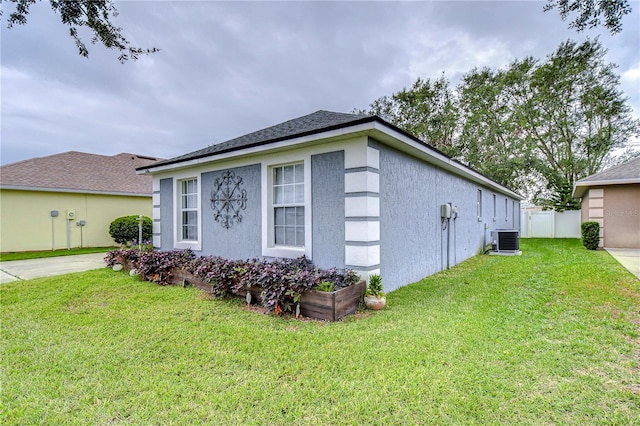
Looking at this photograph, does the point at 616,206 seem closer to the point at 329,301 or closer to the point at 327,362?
the point at 329,301

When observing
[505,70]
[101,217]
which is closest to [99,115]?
[101,217]

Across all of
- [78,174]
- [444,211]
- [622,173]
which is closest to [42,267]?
[78,174]

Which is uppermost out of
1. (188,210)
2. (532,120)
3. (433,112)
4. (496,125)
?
(433,112)

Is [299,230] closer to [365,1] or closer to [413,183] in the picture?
[413,183]

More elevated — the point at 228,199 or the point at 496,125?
the point at 496,125

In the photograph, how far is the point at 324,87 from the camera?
12.4m

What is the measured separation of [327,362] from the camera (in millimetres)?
2758

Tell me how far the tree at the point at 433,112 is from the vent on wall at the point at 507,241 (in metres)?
10.5

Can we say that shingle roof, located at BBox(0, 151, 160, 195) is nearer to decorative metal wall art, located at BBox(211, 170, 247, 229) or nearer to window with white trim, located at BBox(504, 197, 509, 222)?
decorative metal wall art, located at BBox(211, 170, 247, 229)

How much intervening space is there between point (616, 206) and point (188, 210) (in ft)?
47.0

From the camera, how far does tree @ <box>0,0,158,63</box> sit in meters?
3.42

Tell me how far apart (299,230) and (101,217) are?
12050 mm

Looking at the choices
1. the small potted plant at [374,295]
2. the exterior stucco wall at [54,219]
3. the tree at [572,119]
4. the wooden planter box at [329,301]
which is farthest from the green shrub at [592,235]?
the exterior stucco wall at [54,219]

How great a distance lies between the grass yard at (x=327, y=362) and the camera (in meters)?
2.08
